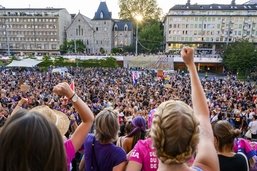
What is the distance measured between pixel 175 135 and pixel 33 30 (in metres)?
92.9

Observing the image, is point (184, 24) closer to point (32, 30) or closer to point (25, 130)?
point (32, 30)

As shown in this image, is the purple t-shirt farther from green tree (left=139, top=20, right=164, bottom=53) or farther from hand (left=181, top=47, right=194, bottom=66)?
green tree (left=139, top=20, right=164, bottom=53)

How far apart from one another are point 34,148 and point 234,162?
1.96 metres

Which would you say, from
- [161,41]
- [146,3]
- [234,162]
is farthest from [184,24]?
[234,162]

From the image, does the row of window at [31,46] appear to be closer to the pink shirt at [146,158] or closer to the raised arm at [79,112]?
the pink shirt at [146,158]

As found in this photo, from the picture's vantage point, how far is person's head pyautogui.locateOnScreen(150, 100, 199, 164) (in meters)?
1.38

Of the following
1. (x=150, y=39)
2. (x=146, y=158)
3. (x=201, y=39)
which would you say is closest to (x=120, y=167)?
(x=146, y=158)

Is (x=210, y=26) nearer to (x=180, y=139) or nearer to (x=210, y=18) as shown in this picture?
(x=210, y=18)

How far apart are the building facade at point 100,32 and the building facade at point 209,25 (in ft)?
41.2

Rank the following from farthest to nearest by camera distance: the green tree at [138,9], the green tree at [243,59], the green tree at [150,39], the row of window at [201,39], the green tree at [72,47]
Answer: the green tree at [138,9] → the row of window at [201,39] → the green tree at [150,39] → the green tree at [72,47] → the green tree at [243,59]

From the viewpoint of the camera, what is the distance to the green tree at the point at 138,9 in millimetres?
83438

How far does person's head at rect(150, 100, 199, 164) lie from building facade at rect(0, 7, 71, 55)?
86.6 metres

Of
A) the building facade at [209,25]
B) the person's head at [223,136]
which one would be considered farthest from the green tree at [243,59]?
the person's head at [223,136]

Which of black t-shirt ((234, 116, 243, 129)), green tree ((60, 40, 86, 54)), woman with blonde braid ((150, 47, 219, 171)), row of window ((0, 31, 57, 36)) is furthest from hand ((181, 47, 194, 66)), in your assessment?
row of window ((0, 31, 57, 36))
